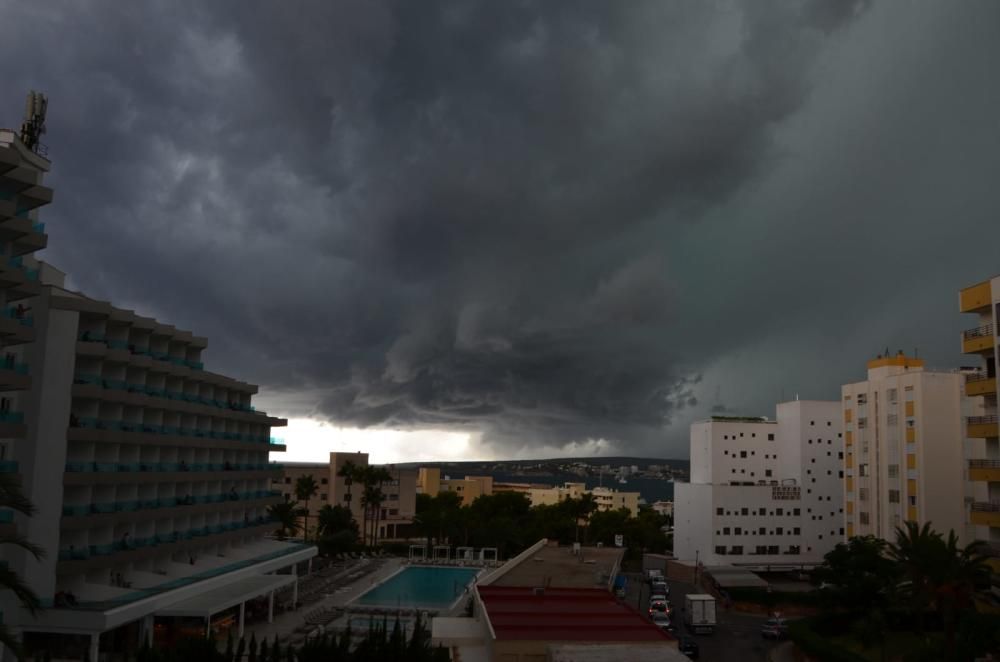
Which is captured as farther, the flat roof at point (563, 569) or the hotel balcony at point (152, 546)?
the flat roof at point (563, 569)

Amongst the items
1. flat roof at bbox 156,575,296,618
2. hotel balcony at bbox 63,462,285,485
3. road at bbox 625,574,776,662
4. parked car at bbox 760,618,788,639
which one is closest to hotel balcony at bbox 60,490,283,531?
hotel balcony at bbox 63,462,285,485

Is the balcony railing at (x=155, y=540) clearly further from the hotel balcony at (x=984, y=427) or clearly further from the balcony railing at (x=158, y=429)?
the hotel balcony at (x=984, y=427)

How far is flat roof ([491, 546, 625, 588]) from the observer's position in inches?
2277

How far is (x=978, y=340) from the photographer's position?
162ft

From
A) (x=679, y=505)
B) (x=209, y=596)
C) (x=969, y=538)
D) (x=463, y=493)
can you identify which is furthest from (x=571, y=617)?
(x=463, y=493)

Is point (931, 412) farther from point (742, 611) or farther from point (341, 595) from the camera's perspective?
point (341, 595)

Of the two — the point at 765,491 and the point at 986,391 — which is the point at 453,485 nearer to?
the point at 765,491

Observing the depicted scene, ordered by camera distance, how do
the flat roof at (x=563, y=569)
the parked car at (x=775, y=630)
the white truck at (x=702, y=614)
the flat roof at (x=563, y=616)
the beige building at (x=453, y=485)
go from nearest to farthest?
the flat roof at (x=563, y=616) < the parked car at (x=775, y=630) < the white truck at (x=702, y=614) < the flat roof at (x=563, y=569) < the beige building at (x=453, y=485)

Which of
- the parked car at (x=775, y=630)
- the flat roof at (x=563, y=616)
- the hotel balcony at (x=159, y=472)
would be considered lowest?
the parked car at (x=775, y=630)

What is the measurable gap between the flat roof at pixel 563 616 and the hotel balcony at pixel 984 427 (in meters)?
25.5

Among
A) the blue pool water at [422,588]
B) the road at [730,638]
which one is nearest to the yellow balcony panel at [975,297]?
the road at [730,638]

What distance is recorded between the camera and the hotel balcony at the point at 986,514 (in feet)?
156

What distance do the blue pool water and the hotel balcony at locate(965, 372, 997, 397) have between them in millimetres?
43142

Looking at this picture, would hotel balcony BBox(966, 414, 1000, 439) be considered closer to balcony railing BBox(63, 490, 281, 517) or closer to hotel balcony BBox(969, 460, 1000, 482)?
hotel balcony BBox(969, 460, 1000, 482)
